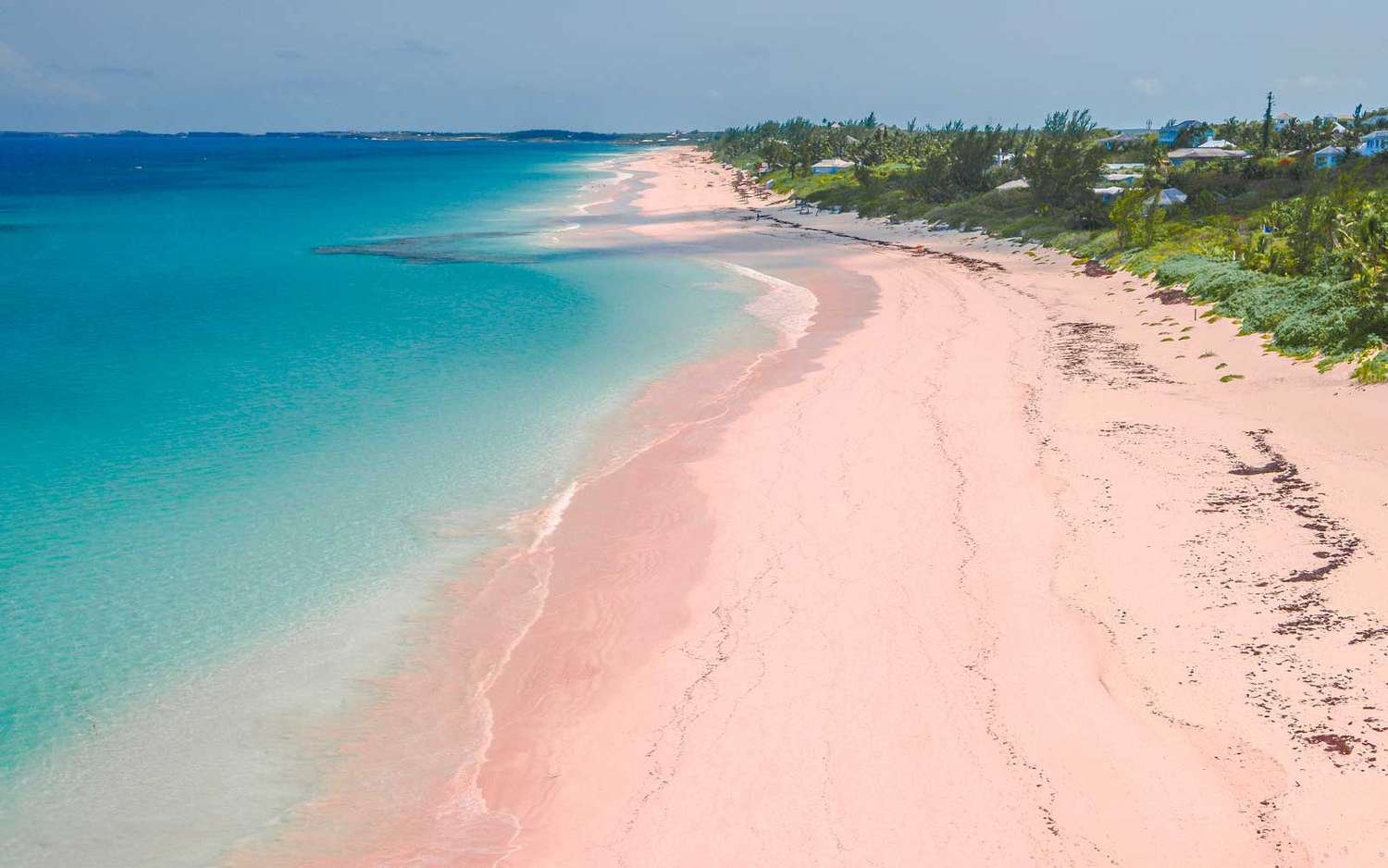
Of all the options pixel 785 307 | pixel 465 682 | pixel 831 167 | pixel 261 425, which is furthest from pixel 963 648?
pixel 831 167

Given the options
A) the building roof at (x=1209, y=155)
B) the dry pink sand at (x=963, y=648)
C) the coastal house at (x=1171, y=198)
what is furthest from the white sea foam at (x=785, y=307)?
the building roof at (x=1209, y=155)

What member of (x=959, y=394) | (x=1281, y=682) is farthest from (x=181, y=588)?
(x=959, y=394)

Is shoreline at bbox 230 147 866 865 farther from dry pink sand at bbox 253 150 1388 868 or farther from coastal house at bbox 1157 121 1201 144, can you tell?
coastal house at bbox 1157 121 1201 144

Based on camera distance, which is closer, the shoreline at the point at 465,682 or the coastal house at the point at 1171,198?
the shoreline at the point at 465,682

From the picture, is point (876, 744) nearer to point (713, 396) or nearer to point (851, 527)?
point (851, 527)

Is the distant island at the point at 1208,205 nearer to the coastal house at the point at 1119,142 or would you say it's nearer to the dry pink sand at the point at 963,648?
the coastal house at the point at 1119,142

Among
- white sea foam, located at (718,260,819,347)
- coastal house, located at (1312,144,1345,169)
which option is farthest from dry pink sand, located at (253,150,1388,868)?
coastal house, located at (1312,144,1345,169)

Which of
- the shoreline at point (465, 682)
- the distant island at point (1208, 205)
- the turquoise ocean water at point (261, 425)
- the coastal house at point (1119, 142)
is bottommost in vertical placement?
the shoreline at point (465, 682)
